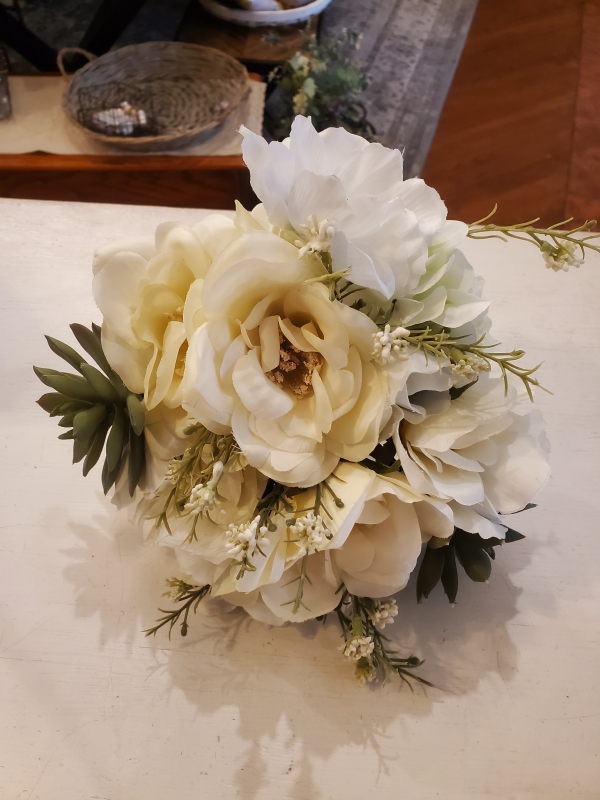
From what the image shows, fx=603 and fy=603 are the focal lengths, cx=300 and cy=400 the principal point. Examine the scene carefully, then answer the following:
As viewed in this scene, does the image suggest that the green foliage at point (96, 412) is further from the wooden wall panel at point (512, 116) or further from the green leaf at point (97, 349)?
the wooden wall panel at point (512, 116)

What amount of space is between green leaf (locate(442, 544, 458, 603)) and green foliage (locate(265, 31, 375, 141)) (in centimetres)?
121

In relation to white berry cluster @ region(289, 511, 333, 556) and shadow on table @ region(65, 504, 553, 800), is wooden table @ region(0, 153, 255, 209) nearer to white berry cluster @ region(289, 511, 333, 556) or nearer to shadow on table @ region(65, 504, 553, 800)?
shadow on table @ region(65, 504, 553, 800)

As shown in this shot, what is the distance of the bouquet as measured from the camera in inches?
13.2

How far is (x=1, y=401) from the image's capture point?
0.63 m

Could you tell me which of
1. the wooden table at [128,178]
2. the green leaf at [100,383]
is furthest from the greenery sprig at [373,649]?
the wooden table at [128,178]

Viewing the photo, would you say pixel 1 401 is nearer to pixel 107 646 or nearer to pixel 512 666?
pixel 107 646

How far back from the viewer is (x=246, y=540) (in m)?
0.34

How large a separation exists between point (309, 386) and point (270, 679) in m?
0.26

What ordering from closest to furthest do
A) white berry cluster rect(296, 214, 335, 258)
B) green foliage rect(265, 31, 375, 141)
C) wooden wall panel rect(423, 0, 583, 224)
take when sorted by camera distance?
1. white berry cluster rect(296, 214, 335, 258)
2. green foliage rect(265, 31, 375, 141)
3. wooden wall panel rect(423, 0, 583, 224)

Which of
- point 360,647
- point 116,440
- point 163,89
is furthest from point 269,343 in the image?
point 163,89

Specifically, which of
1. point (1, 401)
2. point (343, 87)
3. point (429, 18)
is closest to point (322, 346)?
point (1, 401)

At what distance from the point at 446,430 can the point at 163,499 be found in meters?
0.21

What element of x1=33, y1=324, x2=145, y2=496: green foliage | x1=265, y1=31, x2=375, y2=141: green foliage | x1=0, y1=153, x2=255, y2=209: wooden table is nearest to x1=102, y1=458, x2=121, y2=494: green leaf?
x1=33, y1=324, x2=145, y2=496: green foliage

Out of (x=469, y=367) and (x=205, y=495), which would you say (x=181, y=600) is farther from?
(x=469, y=367)
